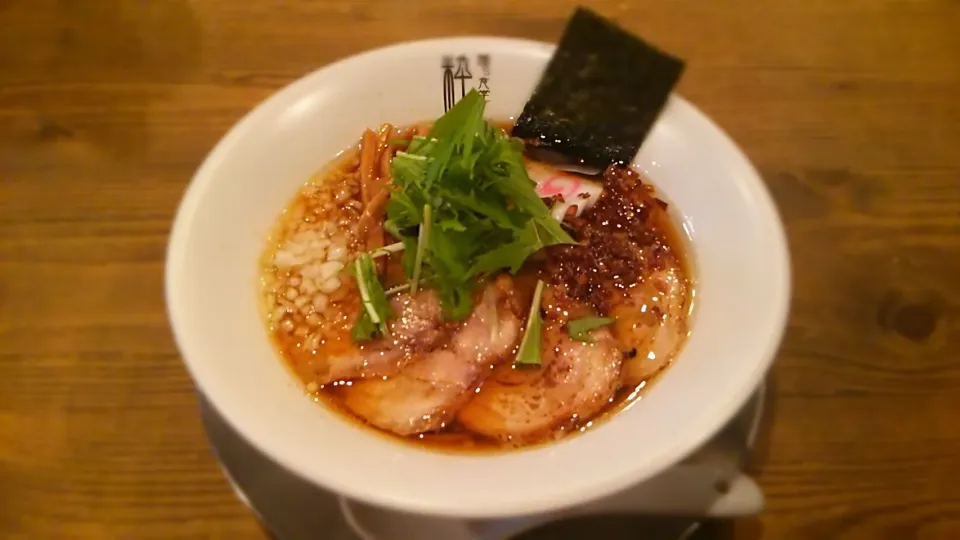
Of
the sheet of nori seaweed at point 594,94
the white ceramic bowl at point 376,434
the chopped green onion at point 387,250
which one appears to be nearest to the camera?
the white ceramic bowl at point 376,434

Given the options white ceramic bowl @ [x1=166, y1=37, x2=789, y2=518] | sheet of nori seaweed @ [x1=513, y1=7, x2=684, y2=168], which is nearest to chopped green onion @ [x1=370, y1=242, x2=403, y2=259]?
white ceramic bowl @ [x1=166, y1=37, x2=789, y2=518]

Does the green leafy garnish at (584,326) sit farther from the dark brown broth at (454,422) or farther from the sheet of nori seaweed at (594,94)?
the sheet of nori seaweed at (594,94)

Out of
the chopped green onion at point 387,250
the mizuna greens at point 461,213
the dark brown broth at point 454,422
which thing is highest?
the mizuna greens at point 461,213

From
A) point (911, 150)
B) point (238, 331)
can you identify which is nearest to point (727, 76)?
point (911, 150)

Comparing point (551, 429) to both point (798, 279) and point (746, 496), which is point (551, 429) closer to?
point (746, 496)

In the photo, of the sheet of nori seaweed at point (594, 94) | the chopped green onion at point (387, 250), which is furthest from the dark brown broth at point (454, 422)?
the sheet of nori seaweed at point (594, 94)

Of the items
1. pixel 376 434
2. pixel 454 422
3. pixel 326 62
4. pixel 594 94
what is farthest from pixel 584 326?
pixel 326 62
